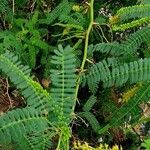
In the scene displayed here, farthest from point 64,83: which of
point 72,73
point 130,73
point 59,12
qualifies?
point 59,12

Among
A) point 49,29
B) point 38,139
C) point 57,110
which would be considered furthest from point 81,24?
point 57,110

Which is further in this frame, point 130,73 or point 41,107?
point 130,73

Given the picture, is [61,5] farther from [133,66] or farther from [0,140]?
[0,140]

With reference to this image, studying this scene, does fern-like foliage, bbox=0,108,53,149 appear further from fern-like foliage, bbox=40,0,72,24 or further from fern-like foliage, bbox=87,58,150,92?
fern-like foliage, bbox=40,0,72,24

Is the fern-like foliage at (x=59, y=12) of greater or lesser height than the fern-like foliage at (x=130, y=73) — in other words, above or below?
above

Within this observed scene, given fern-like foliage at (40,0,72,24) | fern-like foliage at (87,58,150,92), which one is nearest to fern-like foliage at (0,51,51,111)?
fern-like foliage at (87,58,150,92)

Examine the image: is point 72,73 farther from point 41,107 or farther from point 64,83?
point 41,107

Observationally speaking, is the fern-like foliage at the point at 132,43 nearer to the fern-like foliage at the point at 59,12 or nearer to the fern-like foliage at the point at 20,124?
the fern-like foliage at the point at 59,12

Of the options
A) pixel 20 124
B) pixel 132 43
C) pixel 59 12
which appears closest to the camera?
pixel 20 124

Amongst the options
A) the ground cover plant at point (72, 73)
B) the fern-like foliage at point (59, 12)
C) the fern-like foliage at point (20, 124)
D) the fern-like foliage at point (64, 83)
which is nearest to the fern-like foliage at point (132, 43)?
the ground cover plant at point (72, 73)
